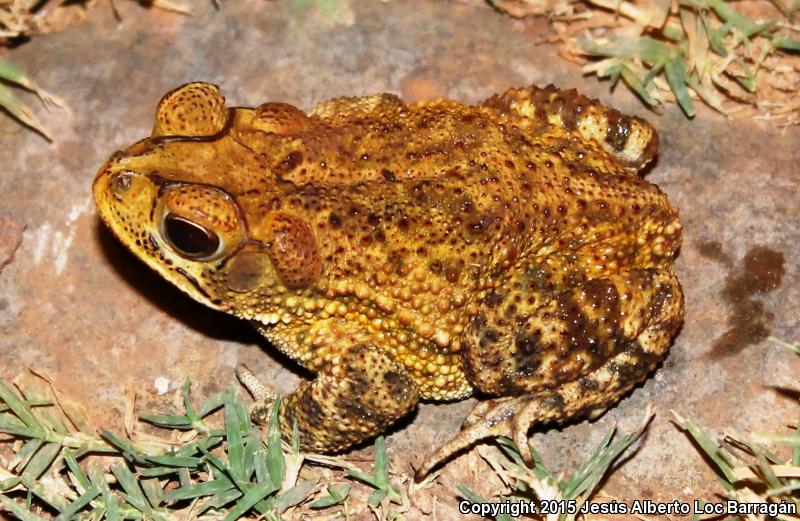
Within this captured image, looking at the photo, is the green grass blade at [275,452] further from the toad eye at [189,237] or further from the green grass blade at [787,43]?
the green grass blade at [787,43]

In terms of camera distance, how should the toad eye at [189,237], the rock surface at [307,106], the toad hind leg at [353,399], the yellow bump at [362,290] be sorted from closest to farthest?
1. the toad eye at [189,237]
2. the yellow bump at [362,290]
3. the toad hind leg at [353,399]
4. the rock surface at [307,106]

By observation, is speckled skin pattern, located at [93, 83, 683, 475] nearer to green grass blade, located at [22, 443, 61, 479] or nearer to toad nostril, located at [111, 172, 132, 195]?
toad nostril, located at [111, 172, 132, 195]

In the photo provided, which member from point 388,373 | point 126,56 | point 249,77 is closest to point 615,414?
point 388,373

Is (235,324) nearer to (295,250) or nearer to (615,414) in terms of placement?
(295,250)

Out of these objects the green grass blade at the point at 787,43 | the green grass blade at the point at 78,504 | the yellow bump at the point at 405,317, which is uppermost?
the green grass blade at the point at 787,43

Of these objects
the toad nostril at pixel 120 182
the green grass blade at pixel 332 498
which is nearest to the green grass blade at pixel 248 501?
the green grass blade at pixel 332 498

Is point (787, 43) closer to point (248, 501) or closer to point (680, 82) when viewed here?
point (680, 82)
